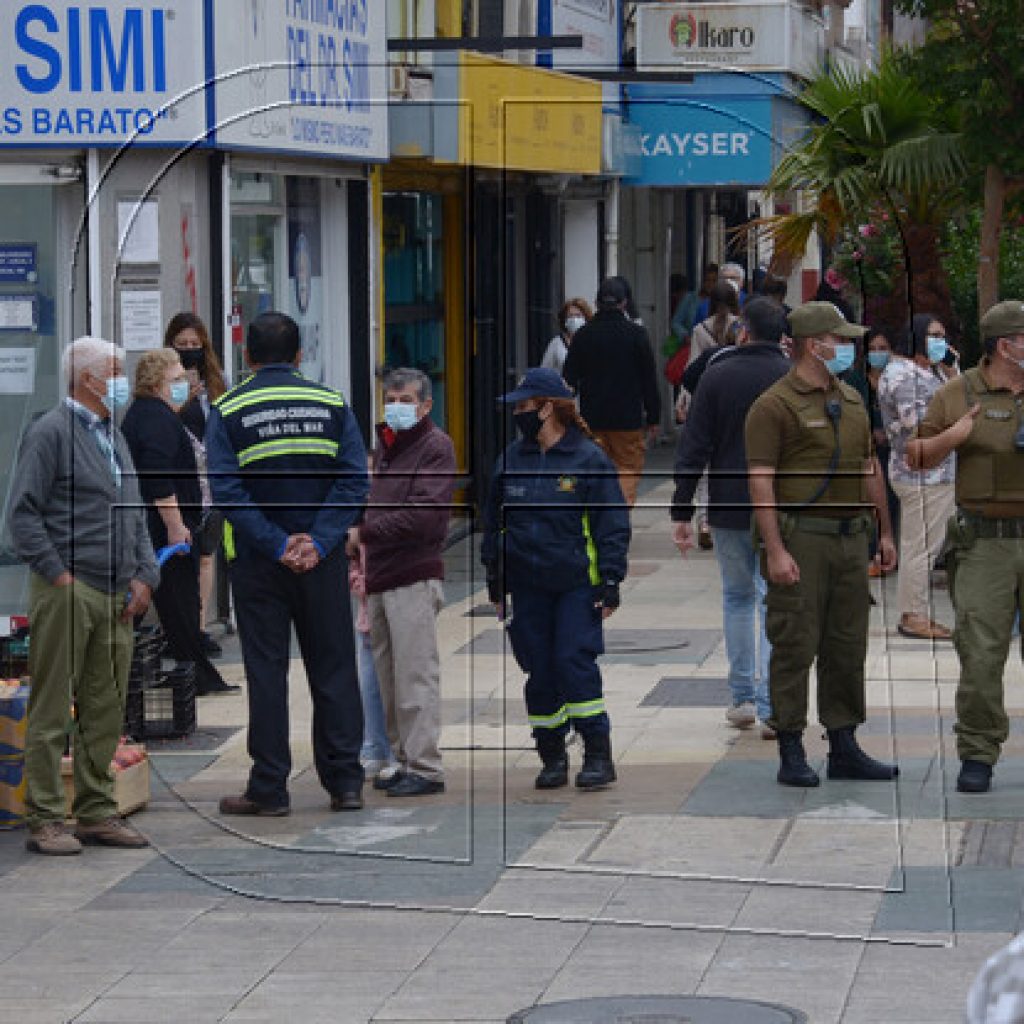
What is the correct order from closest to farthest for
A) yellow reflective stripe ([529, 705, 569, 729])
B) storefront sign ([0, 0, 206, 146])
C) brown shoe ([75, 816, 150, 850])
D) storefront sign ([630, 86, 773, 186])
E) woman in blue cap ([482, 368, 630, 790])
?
brown shoe ([75, 816, 150, 850]) < woman in blue cap ([482, 368, 630, 790]) < yellow reflective stripe ([529, 705, 569, 729]) < storefront sign ([630, 86, 773, 186]) < storefront sign ([0, 0, 206, 146])

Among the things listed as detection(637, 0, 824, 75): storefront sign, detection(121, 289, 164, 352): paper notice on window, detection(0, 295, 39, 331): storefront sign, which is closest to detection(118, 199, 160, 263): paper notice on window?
detection(121, 289, 164, 352): paper notice on window

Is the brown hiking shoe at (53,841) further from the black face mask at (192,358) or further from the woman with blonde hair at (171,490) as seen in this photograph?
the black face mask at (192,358)

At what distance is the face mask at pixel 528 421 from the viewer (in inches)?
399

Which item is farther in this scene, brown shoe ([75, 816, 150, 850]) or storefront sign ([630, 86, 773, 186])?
storefront sign ([630, 86, 773, 186])

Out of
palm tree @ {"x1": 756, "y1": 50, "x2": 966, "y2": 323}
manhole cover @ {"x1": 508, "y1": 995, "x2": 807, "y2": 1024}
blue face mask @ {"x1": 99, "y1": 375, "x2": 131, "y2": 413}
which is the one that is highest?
palm tree @ {"x1": 756, "y1": 50, "x2": 966, "y2": 323}

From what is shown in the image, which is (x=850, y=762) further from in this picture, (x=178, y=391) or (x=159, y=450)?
(x=178, y=391)

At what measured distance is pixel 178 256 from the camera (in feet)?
46.3

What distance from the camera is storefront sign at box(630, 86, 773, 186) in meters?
10.9

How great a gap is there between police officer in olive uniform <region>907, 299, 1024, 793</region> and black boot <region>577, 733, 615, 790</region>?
1.38 meters

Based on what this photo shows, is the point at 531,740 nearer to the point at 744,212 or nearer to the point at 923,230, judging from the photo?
the point at 744,212

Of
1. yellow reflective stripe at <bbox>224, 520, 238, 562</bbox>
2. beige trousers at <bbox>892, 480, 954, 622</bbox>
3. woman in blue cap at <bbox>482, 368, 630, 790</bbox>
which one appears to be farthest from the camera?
beige trousers at <bbox>892, 480, 954, 622</bbox>

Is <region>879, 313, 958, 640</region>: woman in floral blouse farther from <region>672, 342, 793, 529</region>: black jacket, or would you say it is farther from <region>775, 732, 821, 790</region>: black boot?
<region>775, 732, 821, 790</region>: black boot

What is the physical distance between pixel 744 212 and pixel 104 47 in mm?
3577

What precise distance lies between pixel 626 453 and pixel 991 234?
6.51 metres
